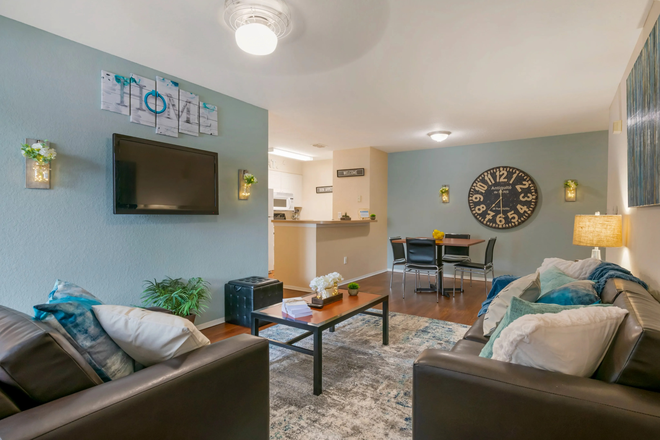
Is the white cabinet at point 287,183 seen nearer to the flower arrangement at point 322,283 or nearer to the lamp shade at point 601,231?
the flower arrangement at point 322,283

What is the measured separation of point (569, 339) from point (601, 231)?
2.26 metres

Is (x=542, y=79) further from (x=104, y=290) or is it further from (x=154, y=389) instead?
(x=104, y=290)

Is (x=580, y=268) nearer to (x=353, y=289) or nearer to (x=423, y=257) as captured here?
(x=353, y=289)

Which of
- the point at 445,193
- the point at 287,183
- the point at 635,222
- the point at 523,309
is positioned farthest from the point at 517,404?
the point at 287,183

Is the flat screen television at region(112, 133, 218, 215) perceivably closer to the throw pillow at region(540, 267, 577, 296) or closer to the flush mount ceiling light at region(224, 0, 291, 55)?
the flush mount ceiling light at region(224, 0, 291, 55)

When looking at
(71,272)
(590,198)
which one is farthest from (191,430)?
(590,198)

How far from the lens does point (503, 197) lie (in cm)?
592

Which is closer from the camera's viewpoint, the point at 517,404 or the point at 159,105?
the point at 517,404

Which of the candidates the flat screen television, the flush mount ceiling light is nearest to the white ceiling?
the flush mount ceiling light

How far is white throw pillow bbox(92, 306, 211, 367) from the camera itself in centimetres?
122

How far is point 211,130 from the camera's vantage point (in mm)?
3549

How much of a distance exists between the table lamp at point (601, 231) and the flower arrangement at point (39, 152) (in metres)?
4.32

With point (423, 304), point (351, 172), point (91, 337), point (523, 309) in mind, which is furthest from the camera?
point (351, 172)

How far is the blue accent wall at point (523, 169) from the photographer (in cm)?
534
